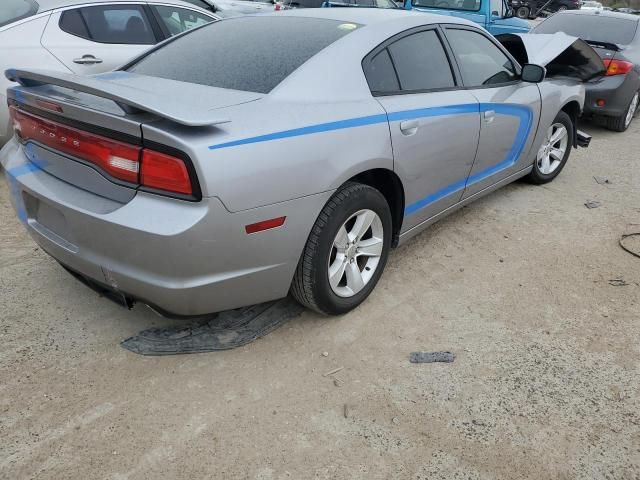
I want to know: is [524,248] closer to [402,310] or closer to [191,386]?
[402,310]

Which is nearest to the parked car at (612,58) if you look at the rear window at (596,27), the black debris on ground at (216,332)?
the rear window at (596,27)

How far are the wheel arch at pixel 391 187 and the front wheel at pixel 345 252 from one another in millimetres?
108

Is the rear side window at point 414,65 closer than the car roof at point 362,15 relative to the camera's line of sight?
Yes

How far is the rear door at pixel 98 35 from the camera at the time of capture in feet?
14.8

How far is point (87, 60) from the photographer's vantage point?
15.2ft

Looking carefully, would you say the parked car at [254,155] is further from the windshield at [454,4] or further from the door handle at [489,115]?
the windshield at [454,4]

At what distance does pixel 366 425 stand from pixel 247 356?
68cm

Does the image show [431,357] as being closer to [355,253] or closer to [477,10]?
[355,253]

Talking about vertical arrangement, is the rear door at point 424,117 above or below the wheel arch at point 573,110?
above

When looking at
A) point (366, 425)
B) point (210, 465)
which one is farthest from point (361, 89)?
point (210, 465)

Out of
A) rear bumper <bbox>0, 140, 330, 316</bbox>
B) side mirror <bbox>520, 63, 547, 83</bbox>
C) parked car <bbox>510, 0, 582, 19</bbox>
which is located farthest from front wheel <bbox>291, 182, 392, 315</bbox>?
parked car <bbox>510, 0, 582, 19</bbox>

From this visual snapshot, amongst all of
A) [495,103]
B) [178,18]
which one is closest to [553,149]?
[495,103]

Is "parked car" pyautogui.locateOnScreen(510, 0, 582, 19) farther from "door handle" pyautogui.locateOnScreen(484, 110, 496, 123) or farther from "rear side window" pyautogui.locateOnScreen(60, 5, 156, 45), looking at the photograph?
"door handle" pyautogui.locateOnScreen(484, 110, 496, 123)

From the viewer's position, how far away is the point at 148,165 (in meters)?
2.02
